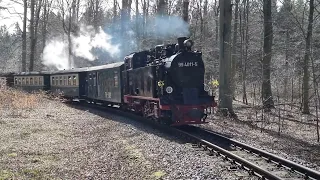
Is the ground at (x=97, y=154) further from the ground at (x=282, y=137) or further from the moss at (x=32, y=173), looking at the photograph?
the ground at (x=282, y=137)

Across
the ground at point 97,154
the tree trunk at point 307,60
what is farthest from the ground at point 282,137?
the ground at point 97,154

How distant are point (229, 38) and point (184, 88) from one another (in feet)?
18.7

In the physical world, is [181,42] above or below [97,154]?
above

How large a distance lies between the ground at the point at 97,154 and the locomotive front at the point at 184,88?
3.58 feet

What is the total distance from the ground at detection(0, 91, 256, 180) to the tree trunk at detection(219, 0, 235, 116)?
192 inches

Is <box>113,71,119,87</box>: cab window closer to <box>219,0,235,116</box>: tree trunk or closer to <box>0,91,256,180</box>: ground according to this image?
<box>0,91,256,180</box>: ground

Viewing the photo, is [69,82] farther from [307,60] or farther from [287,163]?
[287,163]

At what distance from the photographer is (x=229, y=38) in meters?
17.9

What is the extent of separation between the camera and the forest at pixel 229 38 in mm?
18203

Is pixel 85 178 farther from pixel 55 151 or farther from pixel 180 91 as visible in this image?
pixel 180 91

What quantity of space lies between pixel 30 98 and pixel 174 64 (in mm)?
11631

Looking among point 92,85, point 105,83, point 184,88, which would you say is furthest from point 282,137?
point 92,85

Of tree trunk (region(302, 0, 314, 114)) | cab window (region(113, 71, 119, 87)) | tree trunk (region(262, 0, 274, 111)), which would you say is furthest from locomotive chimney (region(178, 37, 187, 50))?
tree trunk (region(262, 0, 274, 111))

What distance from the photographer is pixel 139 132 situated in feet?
42.0
